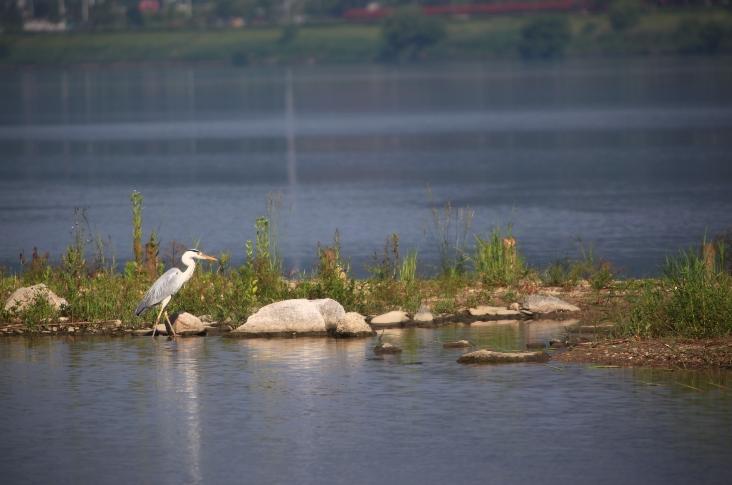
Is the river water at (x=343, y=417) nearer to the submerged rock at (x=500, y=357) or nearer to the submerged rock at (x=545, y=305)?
the submerged rock at (x=500, y=357)

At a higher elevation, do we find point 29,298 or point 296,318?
point 29,298

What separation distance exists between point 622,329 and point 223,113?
466ft

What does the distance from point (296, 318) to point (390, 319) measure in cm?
154

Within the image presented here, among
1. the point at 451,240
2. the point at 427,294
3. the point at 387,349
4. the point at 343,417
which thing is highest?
the point at 451,240

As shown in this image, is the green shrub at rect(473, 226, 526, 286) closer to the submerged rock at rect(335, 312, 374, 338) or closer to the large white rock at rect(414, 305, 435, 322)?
the large white rock at rect(414, 305, 435, 322)

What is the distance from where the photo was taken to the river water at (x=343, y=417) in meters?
15.0

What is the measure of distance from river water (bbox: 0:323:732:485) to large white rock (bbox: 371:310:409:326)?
1208mm

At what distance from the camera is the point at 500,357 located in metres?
19.5

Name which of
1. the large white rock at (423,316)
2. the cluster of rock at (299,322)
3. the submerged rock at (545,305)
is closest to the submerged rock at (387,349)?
→ the cluster of rock at (299,322)

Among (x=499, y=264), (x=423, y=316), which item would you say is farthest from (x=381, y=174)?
(x=423, y=316)

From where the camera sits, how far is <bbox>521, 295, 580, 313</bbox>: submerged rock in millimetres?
22969

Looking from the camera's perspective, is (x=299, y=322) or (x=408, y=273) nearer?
(x=299, y=322)

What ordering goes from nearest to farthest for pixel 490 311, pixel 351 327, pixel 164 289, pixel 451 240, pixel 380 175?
pixel 164 289 → pixel 351 327 → pixel 490 311 → pixel 451 240 → pixel 380 175

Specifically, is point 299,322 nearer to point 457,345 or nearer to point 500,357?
point 457,345
